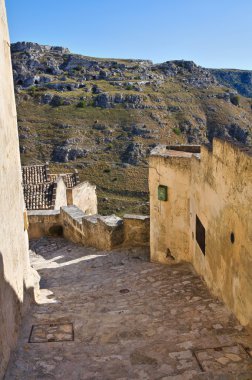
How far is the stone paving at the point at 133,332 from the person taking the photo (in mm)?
4488

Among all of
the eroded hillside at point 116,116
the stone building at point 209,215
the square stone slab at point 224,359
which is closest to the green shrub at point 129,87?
the eroded hillside at point 116,116

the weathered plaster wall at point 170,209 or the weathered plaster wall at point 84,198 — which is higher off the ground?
the weathered plaster wall at point 170,209

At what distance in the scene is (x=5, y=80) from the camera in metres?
5.65

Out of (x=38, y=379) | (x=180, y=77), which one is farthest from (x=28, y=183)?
(x=180, y=77)

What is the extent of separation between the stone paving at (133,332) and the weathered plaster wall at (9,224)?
40 cm

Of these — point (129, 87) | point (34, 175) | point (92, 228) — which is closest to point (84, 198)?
point (34, 175)

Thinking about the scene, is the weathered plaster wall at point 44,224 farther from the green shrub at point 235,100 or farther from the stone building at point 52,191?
the green shrub at point 235,100

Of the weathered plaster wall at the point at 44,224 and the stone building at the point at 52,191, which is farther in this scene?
the stone building at the point at 52,191

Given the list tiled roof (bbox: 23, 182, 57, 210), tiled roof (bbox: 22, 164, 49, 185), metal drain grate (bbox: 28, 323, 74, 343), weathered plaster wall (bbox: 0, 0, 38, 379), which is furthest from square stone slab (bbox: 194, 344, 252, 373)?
tiled roof (bbox: 22, 164, 49, 185)

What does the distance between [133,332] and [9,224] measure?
7.80ft

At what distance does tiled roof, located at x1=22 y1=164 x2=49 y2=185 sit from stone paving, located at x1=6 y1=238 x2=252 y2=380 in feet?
47.2

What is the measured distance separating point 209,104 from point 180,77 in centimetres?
1989

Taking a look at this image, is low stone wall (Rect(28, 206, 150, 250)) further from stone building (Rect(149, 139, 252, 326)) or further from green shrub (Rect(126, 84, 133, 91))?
green shrub (Rect(126, 84, 133, 91))

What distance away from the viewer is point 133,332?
221 inches
